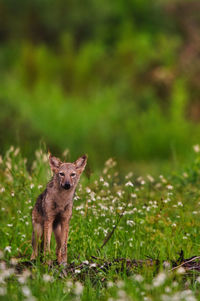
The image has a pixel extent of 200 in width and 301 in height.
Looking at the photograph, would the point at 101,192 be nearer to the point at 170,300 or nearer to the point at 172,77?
the point at 170,300

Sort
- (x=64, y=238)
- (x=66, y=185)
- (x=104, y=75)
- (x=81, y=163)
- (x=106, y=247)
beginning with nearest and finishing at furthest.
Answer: (x=66, y=185), (x=81, y=163), (x=64, y=238), (x=106, y=247), (x=104, y=75)

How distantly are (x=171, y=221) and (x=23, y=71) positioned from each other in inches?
789

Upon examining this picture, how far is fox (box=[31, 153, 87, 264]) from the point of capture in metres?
5.80

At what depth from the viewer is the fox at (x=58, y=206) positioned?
5.80m

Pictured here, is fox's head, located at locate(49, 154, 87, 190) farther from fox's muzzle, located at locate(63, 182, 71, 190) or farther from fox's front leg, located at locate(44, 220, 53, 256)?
fox's front leg, located at locate(44, 220, 53, 256)

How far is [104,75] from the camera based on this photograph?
26.7 meters

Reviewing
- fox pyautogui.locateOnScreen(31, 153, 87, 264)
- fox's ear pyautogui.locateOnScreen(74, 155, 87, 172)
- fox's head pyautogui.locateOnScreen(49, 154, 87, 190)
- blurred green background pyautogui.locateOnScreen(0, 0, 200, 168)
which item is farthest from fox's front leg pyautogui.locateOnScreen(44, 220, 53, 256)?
blurred green background pyautogui.locateOnScreen(0, 0, 200, 168)

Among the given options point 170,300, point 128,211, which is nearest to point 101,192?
point 128,211

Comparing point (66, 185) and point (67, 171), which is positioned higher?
point (67, 171)

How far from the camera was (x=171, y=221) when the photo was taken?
25.4 feet

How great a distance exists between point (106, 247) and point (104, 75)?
66.8ft

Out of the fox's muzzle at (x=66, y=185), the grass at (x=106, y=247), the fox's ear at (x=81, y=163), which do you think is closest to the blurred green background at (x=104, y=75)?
the grass at (x=106, y=247)

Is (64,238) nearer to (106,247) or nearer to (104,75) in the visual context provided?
(106,247)

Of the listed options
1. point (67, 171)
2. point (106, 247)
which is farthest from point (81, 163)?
point (106, 247)
